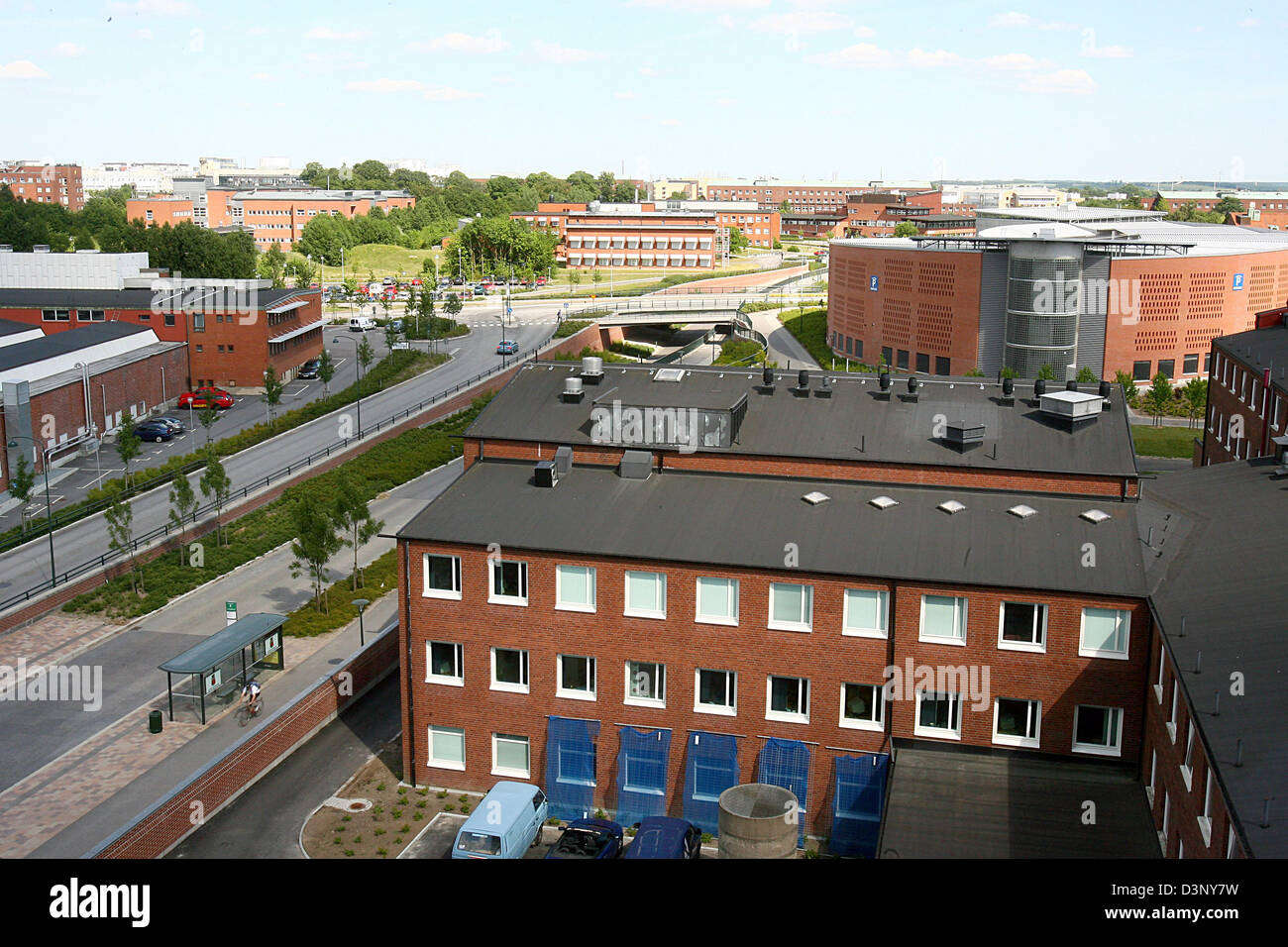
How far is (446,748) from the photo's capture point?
30672mm

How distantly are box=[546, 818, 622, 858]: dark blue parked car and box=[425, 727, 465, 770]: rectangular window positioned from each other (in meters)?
4.39

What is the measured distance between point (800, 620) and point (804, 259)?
535 ft

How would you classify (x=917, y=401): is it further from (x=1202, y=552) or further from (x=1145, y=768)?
(x=1145, y=768)

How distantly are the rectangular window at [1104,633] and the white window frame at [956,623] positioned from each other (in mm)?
2460

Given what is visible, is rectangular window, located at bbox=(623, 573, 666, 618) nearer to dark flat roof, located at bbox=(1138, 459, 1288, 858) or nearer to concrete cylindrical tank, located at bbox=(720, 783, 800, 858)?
concrete cylindrical tank, located at bbox=(720, 783, 800, 858)

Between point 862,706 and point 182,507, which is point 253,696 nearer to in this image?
point 182,507

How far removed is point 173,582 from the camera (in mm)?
47969

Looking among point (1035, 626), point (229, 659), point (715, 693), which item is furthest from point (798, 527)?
point (229, 659)

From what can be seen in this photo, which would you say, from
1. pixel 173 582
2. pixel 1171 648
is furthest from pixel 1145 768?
pixel 173 582

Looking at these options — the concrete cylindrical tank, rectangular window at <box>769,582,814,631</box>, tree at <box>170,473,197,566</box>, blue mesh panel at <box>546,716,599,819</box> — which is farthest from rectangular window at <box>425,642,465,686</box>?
tree at <box>170,473,197,566</box>

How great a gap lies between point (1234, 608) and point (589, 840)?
46.8 ft

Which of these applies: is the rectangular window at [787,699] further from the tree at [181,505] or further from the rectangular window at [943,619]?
the tree at [181,505]

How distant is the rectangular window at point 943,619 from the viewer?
26781 millimetres

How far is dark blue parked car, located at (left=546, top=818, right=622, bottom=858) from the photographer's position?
85.4ft
